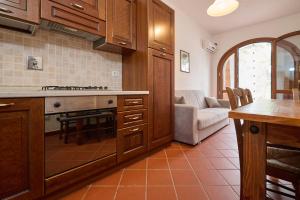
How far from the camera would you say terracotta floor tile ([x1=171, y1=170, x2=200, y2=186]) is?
1.57m

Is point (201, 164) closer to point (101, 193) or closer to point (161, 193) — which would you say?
point (161, 193)

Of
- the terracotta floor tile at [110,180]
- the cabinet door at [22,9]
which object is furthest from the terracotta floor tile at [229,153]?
the cabinet door at [22,9]

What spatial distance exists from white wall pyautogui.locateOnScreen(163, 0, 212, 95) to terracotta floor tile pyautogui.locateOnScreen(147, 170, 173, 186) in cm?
213

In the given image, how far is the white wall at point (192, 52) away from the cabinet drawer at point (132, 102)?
1.66 meters

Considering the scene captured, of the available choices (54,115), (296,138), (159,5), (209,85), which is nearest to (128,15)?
(159,5)

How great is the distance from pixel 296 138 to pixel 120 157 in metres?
1.50

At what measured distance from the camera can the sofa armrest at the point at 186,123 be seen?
2488 mm

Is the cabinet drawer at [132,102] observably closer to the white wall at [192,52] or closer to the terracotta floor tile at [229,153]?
the terracotta floor tile at [229,153]

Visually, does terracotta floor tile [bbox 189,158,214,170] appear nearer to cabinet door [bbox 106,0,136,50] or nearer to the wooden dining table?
the wooden dining table

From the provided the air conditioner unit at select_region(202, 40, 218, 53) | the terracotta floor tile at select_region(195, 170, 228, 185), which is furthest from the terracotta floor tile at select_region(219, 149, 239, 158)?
the air conditioner unit at select_region(202, 40, 218, 53)

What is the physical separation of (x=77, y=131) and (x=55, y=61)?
89 centimetres

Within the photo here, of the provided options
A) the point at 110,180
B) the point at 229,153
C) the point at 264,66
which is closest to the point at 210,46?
the point at 264,66

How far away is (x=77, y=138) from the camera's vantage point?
1.40 metres

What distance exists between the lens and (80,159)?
143 cm
